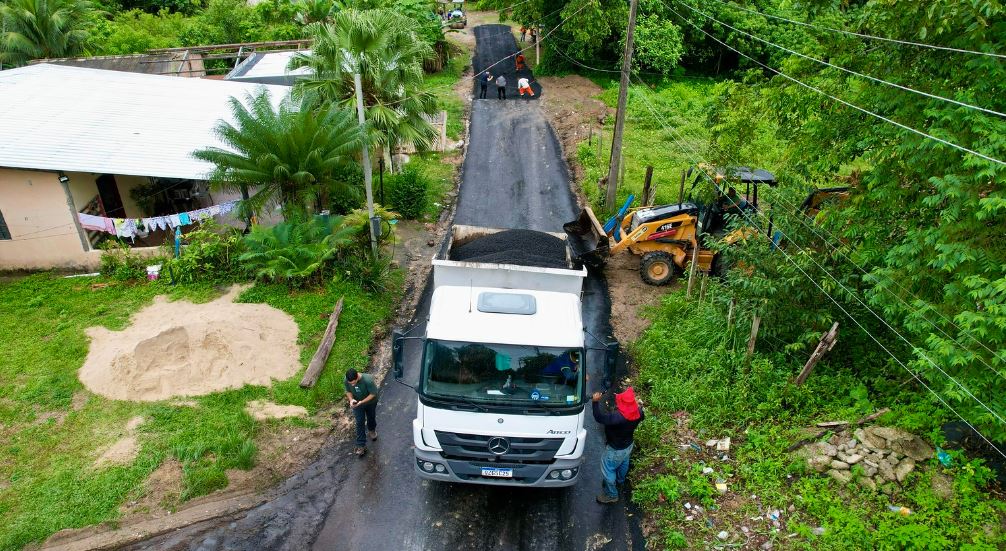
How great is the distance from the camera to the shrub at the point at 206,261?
14.1 m

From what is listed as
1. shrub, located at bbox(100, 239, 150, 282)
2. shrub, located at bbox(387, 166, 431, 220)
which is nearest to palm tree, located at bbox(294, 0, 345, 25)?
shrub, located at bbox(387, 166, 431, 220)

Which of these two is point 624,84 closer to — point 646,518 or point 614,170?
point 614,170

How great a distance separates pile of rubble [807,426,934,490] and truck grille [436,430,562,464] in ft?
12.5

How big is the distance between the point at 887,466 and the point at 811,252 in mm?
3655

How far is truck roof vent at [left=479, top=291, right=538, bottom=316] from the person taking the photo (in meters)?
8.24

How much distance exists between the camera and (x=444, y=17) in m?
40.4

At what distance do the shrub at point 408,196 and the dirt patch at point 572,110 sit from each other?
592 cm

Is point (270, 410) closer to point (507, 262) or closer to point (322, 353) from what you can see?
point (322, 353)

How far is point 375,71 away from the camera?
14.7 metres

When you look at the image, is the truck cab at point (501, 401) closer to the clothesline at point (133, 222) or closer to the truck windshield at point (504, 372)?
the truck windshield at point (504, 372)

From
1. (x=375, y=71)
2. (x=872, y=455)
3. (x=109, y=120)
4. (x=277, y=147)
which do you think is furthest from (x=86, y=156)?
(x=872, y=455)

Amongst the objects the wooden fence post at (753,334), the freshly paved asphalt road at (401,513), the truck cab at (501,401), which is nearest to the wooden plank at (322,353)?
the freshly paved asphalt road at (401,513)

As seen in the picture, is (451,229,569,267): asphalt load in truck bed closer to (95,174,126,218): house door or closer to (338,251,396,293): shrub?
(338,251,396,293): shrub

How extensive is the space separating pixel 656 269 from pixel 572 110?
14273mm
